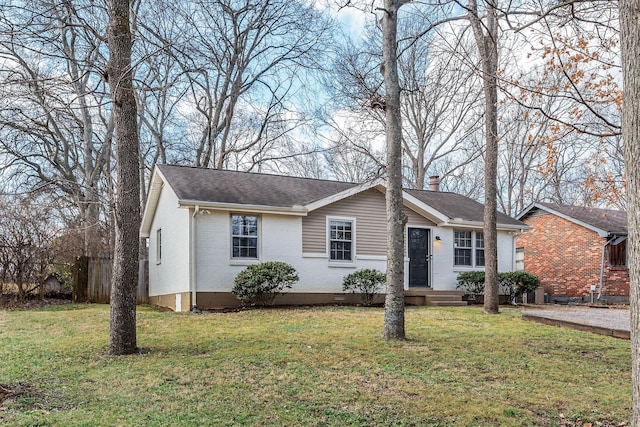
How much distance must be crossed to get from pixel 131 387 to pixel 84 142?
63.9ft

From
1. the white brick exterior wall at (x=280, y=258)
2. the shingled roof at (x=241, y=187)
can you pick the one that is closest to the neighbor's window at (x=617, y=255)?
the white brick exterior wall at (x=280, y=258)

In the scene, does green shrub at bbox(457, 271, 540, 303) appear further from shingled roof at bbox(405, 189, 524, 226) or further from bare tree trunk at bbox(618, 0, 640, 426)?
bare tree trunk at bbox(618, 0, 640, 426)

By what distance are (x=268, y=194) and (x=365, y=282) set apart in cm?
377

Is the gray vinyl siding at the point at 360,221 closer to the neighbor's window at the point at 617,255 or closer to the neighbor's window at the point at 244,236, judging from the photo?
the neighbor's window at the point at 244,236

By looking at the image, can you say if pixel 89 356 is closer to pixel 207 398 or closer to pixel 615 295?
pixel 207 398

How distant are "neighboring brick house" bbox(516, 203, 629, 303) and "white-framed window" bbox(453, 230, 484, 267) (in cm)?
320

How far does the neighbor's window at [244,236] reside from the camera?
45.0ft

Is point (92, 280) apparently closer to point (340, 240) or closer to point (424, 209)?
point (340, 240)

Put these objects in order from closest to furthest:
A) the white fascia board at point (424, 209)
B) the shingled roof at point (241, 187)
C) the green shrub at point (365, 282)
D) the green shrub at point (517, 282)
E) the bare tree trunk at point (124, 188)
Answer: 1. the bare tree trunk at point (124, 188)
2. the shingled roof at point (241, 187)
3. the green shrub at point (365, 282)
4. the white fascia board at point (424, 209)
5. the green shrub at point (517, 282)

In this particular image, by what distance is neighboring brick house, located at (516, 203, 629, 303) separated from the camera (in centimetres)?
2048

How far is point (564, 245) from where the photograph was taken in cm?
2219

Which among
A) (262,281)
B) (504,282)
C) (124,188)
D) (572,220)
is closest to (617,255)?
(572,220)

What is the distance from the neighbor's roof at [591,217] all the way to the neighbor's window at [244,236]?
1443 cm

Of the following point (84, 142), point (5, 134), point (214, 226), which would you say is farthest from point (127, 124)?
point (84, 142)
